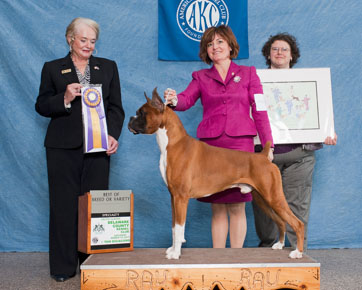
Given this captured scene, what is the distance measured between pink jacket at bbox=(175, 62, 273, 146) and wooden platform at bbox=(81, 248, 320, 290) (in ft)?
3.03

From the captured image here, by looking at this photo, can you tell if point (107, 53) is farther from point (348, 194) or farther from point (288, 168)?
point (348, 194)

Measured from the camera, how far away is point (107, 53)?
4.31 metres

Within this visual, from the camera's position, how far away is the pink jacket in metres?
2.92

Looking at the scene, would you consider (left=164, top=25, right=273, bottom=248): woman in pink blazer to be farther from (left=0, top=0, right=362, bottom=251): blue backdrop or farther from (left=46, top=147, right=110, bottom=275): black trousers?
(left=0, top=0, right=362, bottom=251): blue backdrop

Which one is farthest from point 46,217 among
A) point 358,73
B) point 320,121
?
point 358,73

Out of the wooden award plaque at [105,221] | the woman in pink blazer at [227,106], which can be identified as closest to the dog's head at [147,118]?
the woman in pink blazer at [227,106]

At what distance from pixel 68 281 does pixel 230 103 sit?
1.83 metres

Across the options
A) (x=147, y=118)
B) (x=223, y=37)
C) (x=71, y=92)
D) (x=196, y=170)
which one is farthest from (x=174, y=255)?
(x=223, y=37)

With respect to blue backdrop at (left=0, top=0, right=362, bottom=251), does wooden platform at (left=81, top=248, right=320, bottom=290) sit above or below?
below

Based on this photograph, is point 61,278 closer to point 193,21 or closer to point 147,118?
point 147,118

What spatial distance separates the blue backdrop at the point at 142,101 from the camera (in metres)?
4.20

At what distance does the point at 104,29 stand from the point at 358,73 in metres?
2.83

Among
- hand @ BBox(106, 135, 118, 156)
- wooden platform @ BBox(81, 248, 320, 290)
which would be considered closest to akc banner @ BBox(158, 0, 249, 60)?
hand @ BBox(106, 135, 118, 156)

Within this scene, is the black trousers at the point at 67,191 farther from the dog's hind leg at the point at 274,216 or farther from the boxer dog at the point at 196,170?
the dog's hind leg at the point at 274,216
